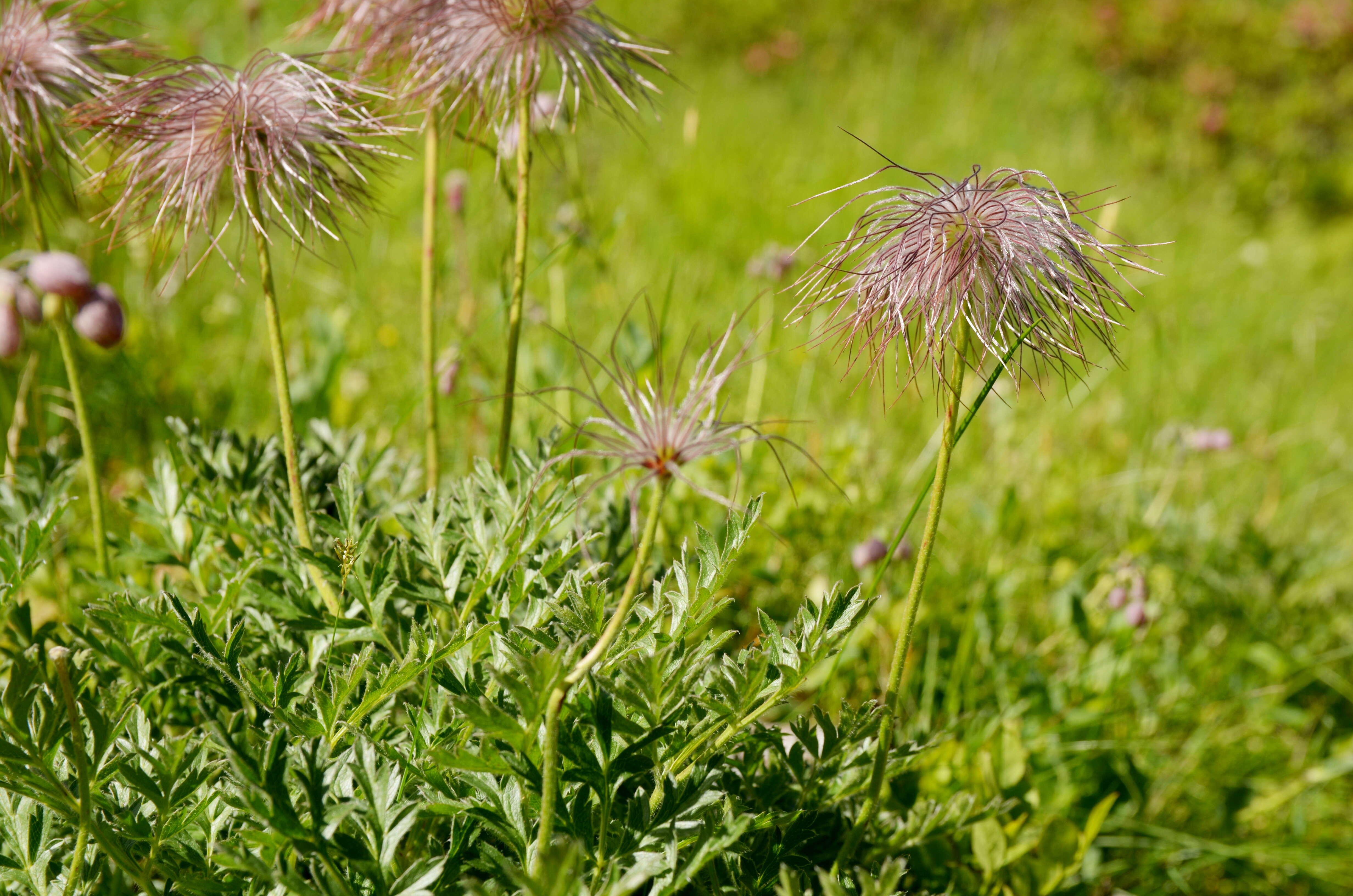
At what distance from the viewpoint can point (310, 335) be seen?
3.40 metres

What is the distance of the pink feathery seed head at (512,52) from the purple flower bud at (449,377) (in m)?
0.59

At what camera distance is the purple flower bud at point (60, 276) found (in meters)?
1.34

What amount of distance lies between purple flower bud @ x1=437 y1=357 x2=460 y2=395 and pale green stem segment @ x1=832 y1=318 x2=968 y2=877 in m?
1.11

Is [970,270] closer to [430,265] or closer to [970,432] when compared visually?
[430,265]

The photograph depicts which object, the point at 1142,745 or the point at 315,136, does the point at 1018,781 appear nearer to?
the point at 1142,745

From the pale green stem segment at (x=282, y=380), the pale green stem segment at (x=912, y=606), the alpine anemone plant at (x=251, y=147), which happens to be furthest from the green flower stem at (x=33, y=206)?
the pale green stem segment at (x=912, y=606)

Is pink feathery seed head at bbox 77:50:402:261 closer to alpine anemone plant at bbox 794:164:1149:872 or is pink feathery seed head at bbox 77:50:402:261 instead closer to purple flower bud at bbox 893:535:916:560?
alpine anemone plant at bbox 794:164:1149:872

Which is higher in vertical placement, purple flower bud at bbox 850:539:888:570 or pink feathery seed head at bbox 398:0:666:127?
pink feathery seed head at bbox 398:0:666:127

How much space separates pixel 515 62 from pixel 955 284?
86 cm

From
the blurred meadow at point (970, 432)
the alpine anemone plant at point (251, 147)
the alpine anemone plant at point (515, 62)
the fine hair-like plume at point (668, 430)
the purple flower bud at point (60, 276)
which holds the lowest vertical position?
the blurred meadow at point (970, 432)

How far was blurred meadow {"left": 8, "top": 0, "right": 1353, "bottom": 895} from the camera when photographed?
2043mm

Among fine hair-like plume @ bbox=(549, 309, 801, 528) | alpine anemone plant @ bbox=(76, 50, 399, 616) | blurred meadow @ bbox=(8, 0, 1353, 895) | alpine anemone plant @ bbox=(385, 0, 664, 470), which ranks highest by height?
alpine anemone plant @ bbox=(385, 0, 664, 470)

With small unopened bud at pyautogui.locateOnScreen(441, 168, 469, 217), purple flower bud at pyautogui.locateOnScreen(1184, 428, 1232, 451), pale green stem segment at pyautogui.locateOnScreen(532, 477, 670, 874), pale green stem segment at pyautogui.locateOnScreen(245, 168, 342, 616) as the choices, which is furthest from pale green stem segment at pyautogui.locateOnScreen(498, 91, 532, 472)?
purple flower bud at pyautogui.locateOnScreen(1184, 428, 1232, 451)

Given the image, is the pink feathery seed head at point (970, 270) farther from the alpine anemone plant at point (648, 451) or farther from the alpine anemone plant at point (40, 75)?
the alpine anemone plant at point (40, 75)
